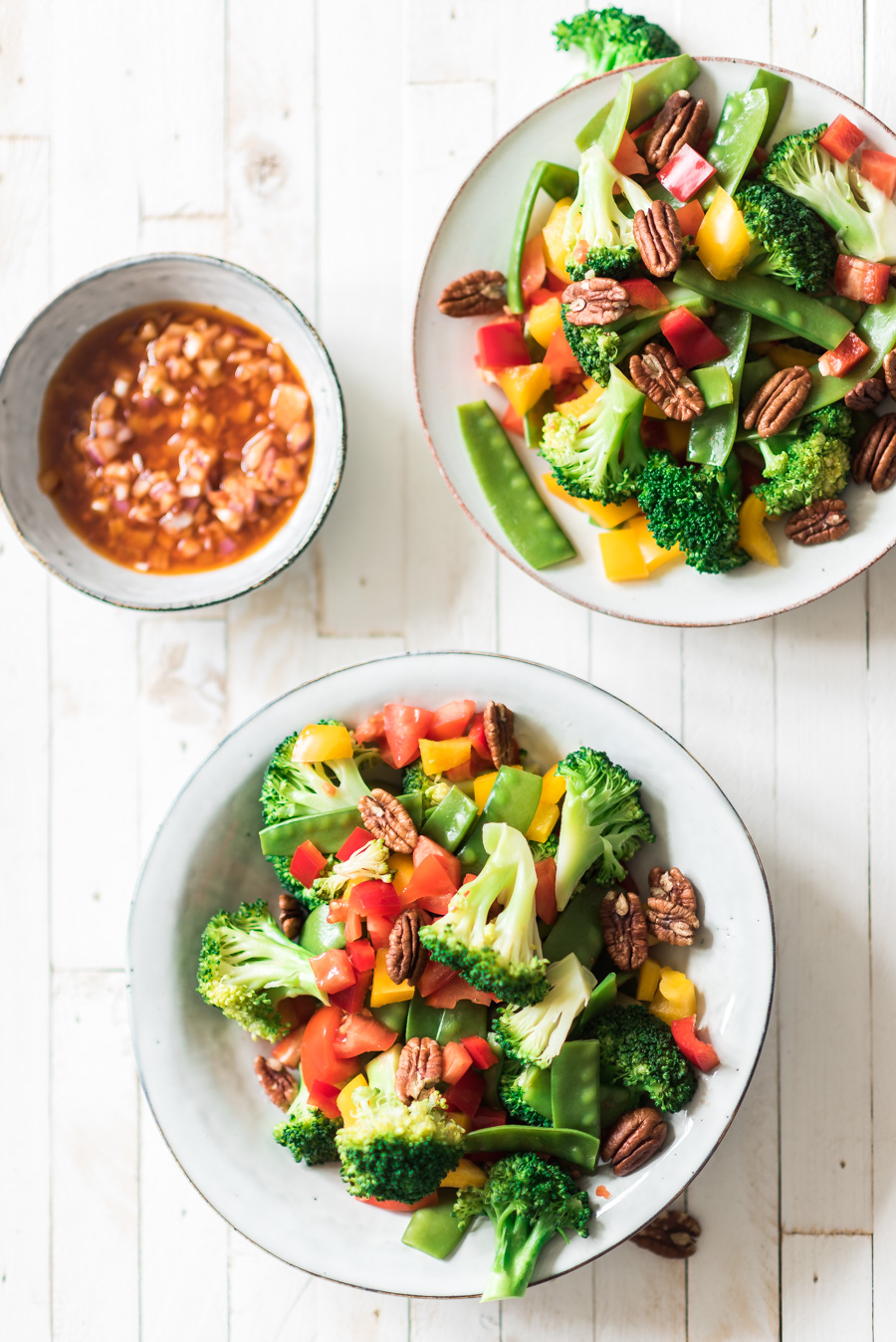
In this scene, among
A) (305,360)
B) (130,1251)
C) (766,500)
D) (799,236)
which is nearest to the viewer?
(799,236)

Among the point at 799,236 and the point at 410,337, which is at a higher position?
the point at 799,236

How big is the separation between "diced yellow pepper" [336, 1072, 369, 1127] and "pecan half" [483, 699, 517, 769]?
23.4 inches

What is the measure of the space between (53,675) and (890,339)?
1.76 metres

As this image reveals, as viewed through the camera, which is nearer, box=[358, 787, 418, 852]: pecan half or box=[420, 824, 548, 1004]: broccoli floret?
box=[420, 824, 548, 1004]: broccoli floret

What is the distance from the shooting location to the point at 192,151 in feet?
6.93

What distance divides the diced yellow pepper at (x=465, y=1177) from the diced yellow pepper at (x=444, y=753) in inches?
26.4

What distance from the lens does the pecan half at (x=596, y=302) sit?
1.69 metres

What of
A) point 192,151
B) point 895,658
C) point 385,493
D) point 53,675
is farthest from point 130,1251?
point 192,151

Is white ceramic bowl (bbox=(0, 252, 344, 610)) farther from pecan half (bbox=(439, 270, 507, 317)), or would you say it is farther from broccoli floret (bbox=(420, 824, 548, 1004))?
broccoli floret (bbox=(420, 824, 548, 1004))

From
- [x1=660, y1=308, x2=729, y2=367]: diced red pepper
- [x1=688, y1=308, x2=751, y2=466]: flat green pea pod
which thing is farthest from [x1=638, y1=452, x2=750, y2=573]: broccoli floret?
[x1=660, y1=308, x2=729, y2=367]: diced red pepper

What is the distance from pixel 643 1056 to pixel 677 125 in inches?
62.4

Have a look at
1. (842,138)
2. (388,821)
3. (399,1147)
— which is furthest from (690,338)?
(399,1147)

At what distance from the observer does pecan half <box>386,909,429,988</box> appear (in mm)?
1666

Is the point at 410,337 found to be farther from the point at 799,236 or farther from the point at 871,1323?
the point at 871,1323
